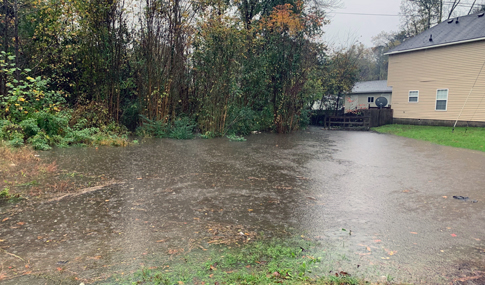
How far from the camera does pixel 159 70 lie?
12.2m

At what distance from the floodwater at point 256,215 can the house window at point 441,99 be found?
14.4 meters

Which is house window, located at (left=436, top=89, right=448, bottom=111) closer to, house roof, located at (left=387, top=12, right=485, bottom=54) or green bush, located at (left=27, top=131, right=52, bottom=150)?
house roof, located at (left=387, top=12, right=485, bottom=54)

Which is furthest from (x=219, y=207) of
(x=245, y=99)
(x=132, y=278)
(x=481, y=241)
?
(x=245, y=99)

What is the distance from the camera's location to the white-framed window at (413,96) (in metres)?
21.8

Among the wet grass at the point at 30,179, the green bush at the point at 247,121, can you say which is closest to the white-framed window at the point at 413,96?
the green bush at the point at 247,121

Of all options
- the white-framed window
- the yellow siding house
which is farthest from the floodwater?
the white-framed window

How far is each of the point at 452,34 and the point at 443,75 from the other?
8.64 feet

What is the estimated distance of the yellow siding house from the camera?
18.9 meters

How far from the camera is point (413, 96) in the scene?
72.3ft

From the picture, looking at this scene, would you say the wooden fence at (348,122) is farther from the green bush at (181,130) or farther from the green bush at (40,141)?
the green bush at (40,141)

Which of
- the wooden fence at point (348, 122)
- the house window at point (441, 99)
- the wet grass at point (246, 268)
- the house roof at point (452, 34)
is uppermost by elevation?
the house roof at point (452, 34)

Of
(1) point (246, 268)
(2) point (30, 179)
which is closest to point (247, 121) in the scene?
(2) point (30, 179)

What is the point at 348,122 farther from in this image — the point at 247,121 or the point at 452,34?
the point at 247,121

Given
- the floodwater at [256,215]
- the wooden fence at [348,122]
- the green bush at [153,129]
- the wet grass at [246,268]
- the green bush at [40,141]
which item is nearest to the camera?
the wet grass at [246,268]
